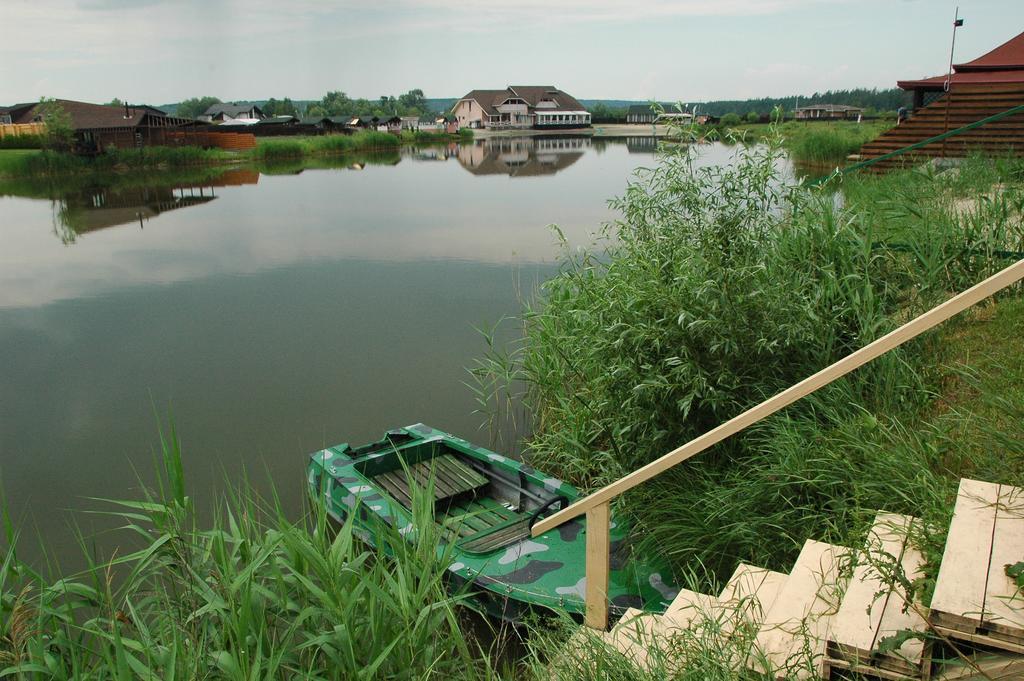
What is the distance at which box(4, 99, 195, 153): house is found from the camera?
40531 mm

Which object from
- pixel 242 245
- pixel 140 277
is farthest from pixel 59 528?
pixel 242 245

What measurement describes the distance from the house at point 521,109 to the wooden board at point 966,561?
3338 inches

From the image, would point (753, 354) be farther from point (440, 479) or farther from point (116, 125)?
point (116, 125)

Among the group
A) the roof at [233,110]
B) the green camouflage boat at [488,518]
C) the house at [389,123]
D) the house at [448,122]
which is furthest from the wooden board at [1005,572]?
the house at [448,122]

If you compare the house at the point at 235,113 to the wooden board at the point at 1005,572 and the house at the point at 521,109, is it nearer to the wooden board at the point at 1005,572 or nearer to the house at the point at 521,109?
the house at the point at 521,109

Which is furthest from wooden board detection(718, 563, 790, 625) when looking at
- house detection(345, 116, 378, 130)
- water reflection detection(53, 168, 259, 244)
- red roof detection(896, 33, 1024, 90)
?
house detection(345, 116, 378, 130)

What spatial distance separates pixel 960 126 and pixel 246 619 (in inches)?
587

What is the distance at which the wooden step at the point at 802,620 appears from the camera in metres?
2.51

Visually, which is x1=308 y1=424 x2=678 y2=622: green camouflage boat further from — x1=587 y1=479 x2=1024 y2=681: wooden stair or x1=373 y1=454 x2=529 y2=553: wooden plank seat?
x1=587 y1=479 x2=1024 y2=681: wooden stair

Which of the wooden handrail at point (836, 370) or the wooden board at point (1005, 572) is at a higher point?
the wooden handrail at point (836, 370)

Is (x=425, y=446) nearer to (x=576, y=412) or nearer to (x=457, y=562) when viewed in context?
(x=576, y=412)

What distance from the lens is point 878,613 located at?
250 centimetres

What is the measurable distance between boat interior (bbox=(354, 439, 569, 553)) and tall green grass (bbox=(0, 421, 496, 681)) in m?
1.67

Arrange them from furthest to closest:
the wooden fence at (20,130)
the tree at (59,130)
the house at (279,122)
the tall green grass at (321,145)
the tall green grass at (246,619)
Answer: the house at (279,122)
the tall green grass at (321,145)
the wooden fence at (20,130)
the tree at (59,130)
the tall green grass at (246,619)
